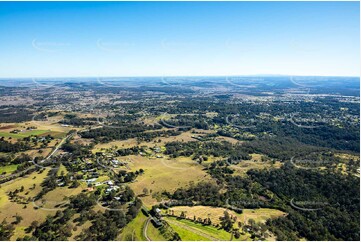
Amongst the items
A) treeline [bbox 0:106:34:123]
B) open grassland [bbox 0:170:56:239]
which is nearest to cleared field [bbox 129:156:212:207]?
open grassland [bbox 0:170:56:239]

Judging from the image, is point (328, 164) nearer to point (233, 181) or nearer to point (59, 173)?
point (233, 181)

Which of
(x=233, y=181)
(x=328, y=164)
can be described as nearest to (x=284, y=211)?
(x=233, y=181)

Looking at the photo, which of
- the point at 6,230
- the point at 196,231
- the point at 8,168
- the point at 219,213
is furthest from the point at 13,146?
the point at 219,213

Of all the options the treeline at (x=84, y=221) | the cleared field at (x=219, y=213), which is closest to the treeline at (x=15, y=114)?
the treeline at (x=84, y=221)

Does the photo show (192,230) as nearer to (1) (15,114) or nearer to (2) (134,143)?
(2) (134,143)

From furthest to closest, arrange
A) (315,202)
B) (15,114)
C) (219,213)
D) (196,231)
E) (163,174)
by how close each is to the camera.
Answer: (15,114), (163,174), (315,202), (219,213), (196,231)
